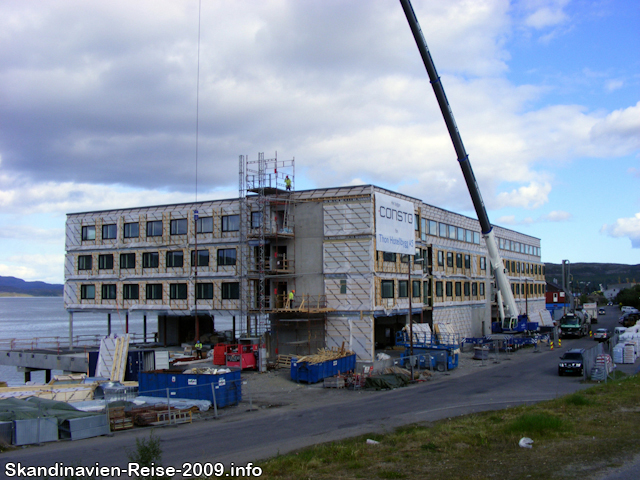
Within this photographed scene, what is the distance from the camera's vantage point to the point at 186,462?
58.7 ft

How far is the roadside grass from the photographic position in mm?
14102

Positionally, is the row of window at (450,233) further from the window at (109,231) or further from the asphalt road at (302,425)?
the window at (109,231)

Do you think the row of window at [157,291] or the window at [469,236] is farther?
the window at [469,236]

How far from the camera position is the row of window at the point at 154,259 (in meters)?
50.5

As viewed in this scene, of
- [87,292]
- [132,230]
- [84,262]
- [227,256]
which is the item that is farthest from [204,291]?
[84,262]

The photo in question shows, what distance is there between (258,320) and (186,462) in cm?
2783

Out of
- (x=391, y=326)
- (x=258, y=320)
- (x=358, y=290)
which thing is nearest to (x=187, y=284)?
(x=258, y=320)

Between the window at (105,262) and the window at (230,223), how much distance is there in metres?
14.5

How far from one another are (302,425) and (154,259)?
114ft

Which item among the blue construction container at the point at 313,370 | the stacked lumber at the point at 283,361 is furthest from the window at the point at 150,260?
the blue construction container at the point at 313,370

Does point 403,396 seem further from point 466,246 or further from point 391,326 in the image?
point 466,246

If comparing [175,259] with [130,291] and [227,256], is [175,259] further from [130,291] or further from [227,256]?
[130,291]

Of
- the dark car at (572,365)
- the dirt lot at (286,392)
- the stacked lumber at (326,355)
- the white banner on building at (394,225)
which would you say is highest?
the white banner on building at (394,225)

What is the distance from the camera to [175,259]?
175ft
